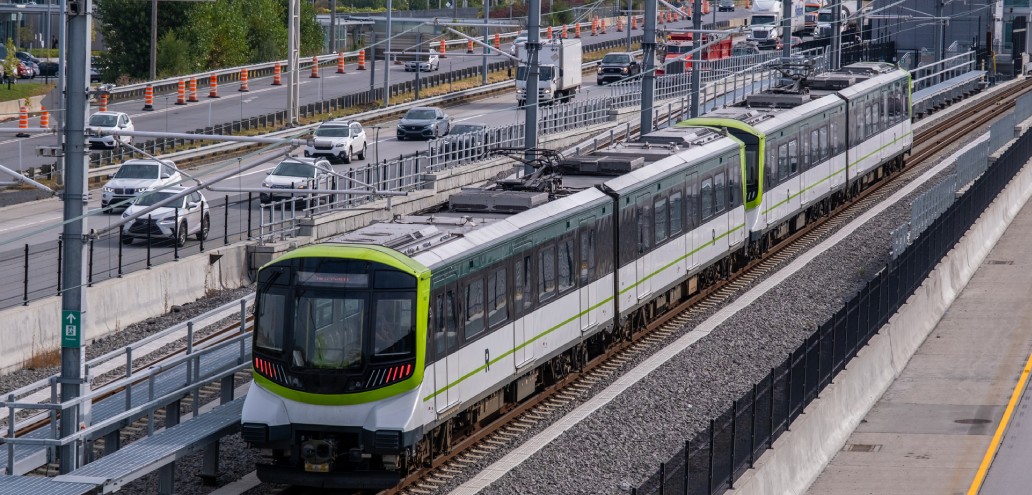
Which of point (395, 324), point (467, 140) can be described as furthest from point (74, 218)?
point (467, 140)

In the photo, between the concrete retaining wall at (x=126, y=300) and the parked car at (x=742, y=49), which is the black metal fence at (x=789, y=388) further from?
the parked car at (x=742, y=49)

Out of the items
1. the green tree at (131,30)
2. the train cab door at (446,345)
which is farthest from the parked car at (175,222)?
the green tree at (131,30)

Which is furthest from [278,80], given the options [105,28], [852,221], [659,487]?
[659,487]

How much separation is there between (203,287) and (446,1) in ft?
367

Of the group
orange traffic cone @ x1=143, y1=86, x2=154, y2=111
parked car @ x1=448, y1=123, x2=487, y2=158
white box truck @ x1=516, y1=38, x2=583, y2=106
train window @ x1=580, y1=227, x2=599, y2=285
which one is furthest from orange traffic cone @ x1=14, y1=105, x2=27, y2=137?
white box truck @ x1=516, y1=38, x2=583, y2=106

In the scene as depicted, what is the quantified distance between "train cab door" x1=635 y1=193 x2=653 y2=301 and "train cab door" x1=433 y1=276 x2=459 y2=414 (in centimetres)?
725

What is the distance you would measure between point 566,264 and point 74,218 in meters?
7.60

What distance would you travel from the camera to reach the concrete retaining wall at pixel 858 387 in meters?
17.2

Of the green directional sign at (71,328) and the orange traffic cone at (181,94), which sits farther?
the orange traffic cone at (181,94)

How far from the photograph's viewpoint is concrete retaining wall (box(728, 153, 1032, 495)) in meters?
17.2

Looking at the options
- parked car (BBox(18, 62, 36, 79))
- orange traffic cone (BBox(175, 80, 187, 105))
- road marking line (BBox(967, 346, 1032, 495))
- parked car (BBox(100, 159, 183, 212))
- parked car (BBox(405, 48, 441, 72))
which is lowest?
road marking line (BBox(967, 346, 1032, 495))

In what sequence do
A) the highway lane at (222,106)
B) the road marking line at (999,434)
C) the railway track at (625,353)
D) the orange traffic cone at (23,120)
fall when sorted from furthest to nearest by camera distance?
the highway lane at (222,106)
the orange traffic cone at (23,120)
the railway track at (625,353)
the road marking line at (999,434)

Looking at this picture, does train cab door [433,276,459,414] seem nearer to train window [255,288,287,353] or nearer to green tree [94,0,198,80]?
train window [255,288,287,353]

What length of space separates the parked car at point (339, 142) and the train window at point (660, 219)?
78.9ft
